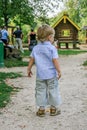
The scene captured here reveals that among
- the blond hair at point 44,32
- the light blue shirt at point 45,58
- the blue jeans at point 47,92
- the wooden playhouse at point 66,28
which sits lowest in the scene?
the wooden playhouse at point 66,28

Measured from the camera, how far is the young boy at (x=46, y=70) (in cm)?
702

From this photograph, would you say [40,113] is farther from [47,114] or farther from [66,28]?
[66,28]

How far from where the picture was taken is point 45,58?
707 centimetres

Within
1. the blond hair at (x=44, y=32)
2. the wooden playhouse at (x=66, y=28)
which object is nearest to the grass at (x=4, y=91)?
the blond hair at (x=44, y=32)

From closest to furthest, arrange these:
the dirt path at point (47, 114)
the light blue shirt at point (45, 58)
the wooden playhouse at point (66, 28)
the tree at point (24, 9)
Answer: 1. the dirt path at point (47, 114)
2. the light blue shirt at point (45, 58)
3. the tree at point (24, 9)
4. the wooden playhouse at point (66, 28)

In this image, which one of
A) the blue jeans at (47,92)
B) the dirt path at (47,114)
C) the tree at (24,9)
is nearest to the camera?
the dirt path at (47,114)

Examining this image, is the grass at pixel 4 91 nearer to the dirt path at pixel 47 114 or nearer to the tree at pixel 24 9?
the dirt path at pixel 47 114

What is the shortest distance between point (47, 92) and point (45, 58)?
2.02ft

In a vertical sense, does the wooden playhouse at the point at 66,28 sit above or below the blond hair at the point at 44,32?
below

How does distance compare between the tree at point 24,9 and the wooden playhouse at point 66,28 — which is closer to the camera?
the tree at point 24,9

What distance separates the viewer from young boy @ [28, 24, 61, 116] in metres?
7.02

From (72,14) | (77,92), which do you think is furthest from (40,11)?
(72,14)

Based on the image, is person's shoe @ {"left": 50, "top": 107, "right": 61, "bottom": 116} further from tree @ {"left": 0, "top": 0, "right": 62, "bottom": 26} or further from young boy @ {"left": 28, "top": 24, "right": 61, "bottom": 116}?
tree @ {"left": 0, "top": 0, "right": 62, "bottom": 26}

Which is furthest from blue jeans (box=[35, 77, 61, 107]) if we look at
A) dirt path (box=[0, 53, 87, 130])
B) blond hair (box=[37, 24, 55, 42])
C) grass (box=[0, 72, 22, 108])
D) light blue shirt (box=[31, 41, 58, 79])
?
grass (box=[0, 72, 22, 108])
